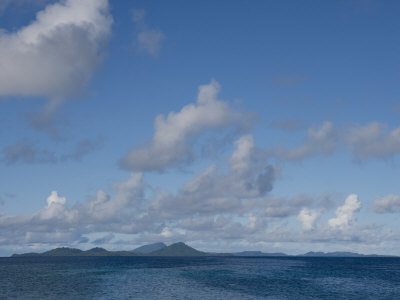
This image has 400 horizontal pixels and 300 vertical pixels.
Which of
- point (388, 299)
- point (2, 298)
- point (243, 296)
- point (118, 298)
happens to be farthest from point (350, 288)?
point (2, 298)

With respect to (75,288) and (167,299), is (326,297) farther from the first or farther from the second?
(75,288)

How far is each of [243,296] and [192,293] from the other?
13.8 metres

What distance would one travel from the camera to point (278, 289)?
11856 centimetres

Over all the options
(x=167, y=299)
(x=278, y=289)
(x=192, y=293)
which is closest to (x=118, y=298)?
(x=167, y=299)

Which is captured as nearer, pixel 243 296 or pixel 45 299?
pixel 45 299

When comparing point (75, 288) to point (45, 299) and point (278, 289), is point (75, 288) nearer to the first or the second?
point (45, 299)

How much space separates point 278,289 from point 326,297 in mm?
18389

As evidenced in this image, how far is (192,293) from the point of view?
107m

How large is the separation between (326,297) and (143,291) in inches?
1897

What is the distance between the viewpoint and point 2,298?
98188mm

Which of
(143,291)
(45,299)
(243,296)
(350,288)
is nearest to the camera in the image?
(45,299)

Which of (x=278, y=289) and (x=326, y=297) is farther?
(x=278, y=289)

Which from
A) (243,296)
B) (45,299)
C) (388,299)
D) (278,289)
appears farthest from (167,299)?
(388,299)

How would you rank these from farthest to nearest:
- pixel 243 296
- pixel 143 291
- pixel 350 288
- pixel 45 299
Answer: pixel 350 288
pixel 143 291
pixel 243 296
pixel 45 299
